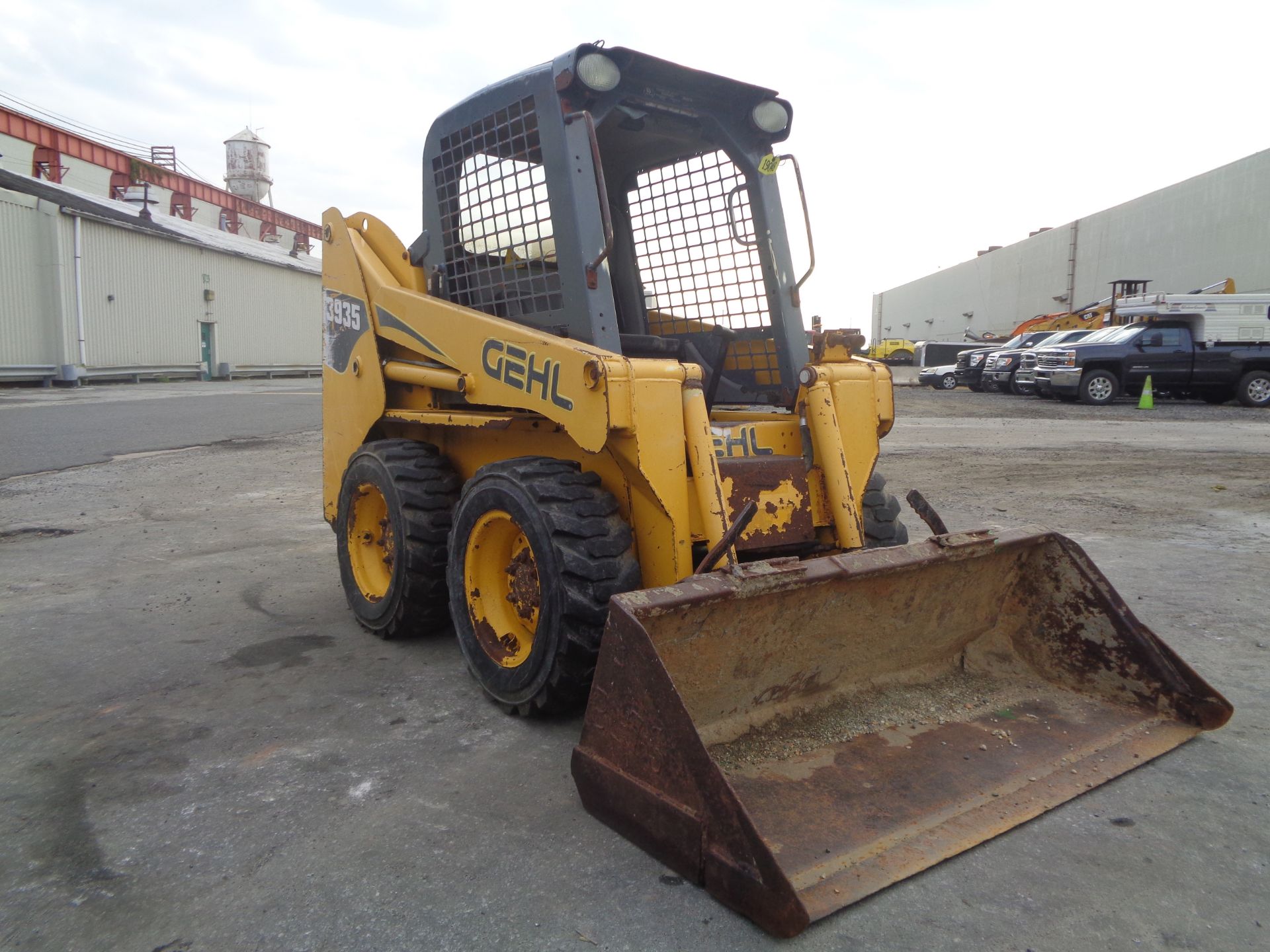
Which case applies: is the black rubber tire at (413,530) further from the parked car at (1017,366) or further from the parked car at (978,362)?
the parked car at (978,362)

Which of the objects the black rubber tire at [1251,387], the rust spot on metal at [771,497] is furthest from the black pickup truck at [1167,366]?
the rust spot on metal at [771,497]

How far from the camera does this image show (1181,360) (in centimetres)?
2073

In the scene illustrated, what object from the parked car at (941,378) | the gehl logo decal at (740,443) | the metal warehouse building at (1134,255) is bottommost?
the gehl logo decal at (740,443)

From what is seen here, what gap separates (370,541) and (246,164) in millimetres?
54586

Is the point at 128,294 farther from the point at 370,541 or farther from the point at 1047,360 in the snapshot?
the point at 370,541

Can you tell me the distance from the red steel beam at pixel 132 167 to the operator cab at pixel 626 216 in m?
26.1

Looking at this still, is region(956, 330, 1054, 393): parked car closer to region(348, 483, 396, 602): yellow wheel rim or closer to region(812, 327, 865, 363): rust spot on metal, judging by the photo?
region(812, 327, 865, 363): rust spot on metal

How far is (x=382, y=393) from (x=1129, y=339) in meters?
20.2

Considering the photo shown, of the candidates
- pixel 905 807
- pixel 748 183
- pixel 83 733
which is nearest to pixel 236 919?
pixel 83 733

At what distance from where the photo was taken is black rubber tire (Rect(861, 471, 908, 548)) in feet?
14.2

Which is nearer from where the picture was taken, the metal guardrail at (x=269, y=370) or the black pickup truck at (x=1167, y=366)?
the black pickup truck at (x=1167, y=366)

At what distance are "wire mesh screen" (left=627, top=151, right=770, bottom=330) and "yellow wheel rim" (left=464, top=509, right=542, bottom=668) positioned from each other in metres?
1.78

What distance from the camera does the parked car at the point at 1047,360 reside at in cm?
2175

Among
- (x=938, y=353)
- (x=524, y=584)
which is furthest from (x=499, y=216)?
(x=938, y=353)
